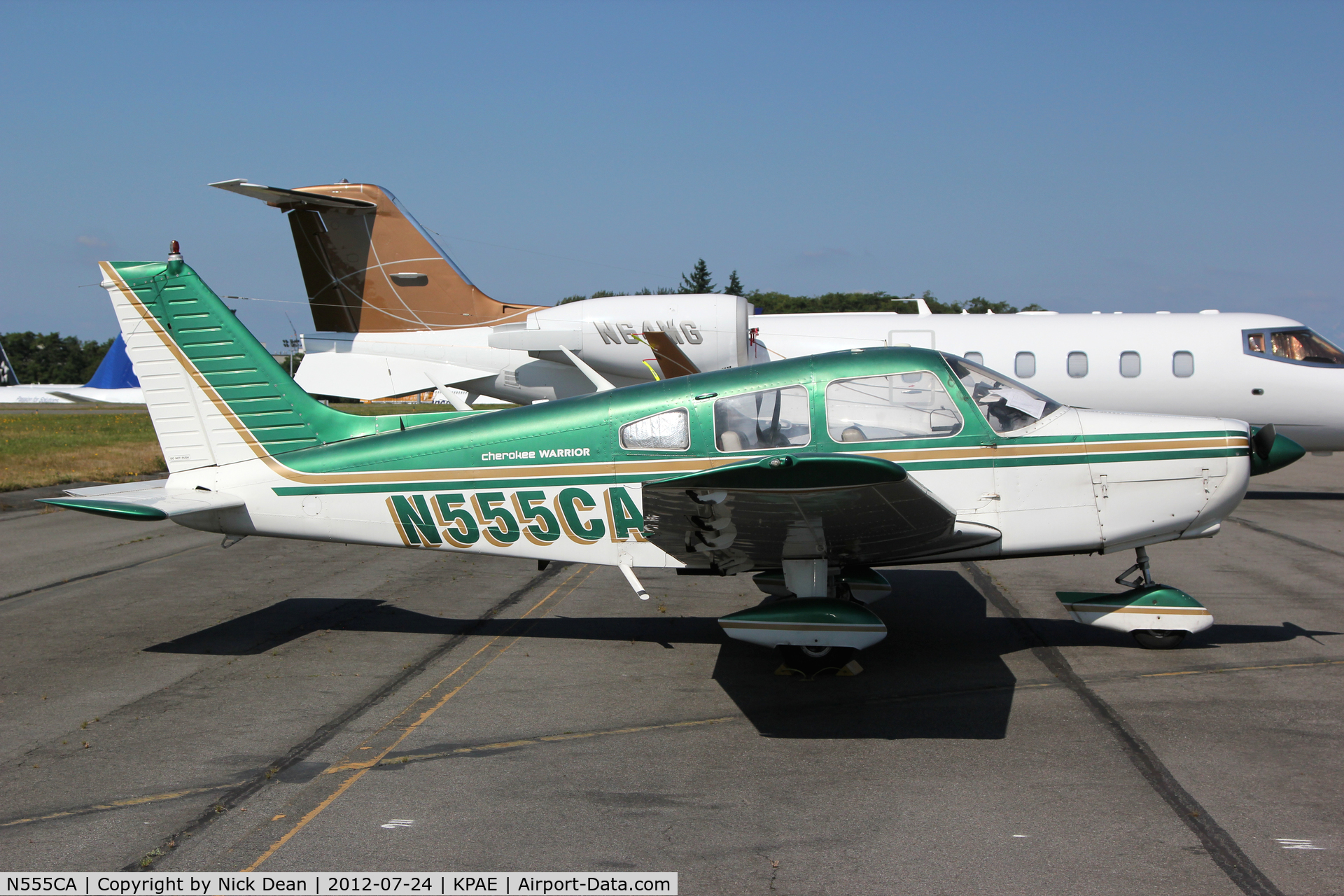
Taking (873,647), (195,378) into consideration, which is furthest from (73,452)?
(873,647)

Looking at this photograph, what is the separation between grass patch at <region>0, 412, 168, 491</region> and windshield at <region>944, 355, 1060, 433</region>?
32.5 feet

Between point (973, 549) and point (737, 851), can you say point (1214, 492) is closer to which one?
point (973, 549)

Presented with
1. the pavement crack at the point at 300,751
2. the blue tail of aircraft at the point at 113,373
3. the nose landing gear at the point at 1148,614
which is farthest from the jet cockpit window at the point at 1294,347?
the blue tail of aircraft at the point at 113,373

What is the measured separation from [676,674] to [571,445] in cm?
184

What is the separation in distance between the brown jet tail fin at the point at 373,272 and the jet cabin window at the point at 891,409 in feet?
38.6

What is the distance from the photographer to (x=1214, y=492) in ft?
21.4

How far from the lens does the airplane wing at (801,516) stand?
502 cm

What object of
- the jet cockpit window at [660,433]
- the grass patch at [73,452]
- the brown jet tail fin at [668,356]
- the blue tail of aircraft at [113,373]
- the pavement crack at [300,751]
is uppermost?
the blue tail of aircraft at [113,373]

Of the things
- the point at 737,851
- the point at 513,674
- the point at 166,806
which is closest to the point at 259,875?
the point at 166,806

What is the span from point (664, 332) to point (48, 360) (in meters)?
133

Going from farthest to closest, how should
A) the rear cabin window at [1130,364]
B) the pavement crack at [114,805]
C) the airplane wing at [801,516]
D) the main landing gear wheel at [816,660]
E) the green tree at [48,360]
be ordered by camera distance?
the green tree at [48,360] → the rear cabin window at [1130,364] → the main landing gear wheel at [816,660] → the airplane wing at [801,516] → the pavement crack at [114,805]

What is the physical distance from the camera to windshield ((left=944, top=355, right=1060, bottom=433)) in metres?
6.60
